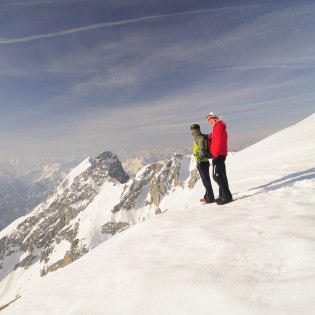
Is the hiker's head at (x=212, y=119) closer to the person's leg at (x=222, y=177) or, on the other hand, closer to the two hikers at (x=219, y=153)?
the two hikers at (x=219, y=153)

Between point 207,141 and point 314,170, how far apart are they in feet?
16.0

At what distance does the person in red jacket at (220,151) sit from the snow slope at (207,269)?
122 centimetres

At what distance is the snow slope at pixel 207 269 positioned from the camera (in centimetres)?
420

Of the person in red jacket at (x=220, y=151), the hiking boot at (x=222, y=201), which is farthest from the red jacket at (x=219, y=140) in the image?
the hiking boot at (x=222, y=201)

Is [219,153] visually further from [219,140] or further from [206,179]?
[206,179]

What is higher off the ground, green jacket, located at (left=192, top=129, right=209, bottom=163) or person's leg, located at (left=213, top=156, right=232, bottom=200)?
green jacket, located at (left=192, top=129, right=209, bottom=163)

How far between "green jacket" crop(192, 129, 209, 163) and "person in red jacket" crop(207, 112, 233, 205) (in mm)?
600

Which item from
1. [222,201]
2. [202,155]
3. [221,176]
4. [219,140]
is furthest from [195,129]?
[222,201]

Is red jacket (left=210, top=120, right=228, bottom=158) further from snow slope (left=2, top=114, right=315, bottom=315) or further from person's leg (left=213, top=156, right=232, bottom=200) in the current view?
snow slope (left=2, top=114, right=315, bottom=315)

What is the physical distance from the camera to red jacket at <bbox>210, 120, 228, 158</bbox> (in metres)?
11.3

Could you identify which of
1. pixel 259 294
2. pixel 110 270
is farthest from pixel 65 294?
pixel 259 294

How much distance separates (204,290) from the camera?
14.8ft

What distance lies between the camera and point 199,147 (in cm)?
1223

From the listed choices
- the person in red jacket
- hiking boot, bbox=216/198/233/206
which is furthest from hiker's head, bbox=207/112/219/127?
hiking boot, bbox=216/198/233/206
